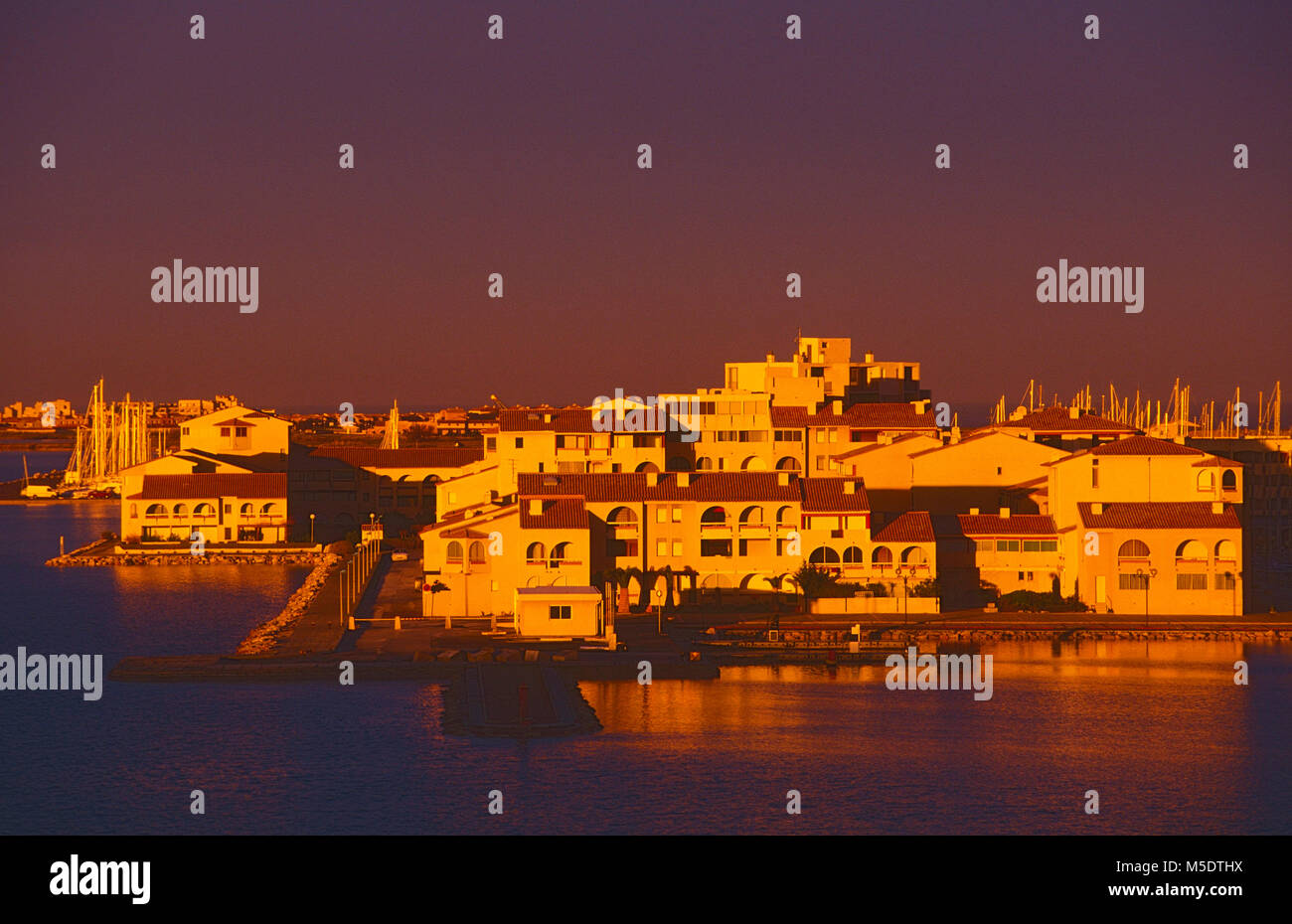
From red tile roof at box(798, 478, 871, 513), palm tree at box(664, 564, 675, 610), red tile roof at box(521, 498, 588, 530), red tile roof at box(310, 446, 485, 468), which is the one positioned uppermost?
red tile roof at box(310, 446, 485, 468)

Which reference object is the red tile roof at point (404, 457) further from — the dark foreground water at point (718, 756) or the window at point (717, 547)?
the dark foreground water at point (718, 756)

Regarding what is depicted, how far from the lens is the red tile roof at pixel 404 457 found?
66.1m

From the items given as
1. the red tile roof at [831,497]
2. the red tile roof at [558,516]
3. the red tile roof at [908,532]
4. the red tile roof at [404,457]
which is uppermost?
the red tile roof at [404,457]

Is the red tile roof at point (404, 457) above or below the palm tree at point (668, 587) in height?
above

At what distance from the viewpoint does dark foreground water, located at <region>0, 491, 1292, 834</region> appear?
25562mm

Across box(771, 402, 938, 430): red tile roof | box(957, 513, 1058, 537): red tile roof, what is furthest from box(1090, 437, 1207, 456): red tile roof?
box(771, 402, 938, 430): red tile roof

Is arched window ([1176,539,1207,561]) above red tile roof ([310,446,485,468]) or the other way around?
the other way around

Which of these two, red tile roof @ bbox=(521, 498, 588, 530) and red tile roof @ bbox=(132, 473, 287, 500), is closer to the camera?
red tile roof @ bbox=(521, 498, 588, 530)

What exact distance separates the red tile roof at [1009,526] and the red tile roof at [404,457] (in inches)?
1011

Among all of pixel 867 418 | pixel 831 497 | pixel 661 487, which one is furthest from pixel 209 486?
pixel 831 497

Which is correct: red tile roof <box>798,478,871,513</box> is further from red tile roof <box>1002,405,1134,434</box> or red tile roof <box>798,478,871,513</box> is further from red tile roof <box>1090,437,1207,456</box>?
red tile roof <box>1002,405,1134,434</box>

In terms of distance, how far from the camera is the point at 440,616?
40.3 meters

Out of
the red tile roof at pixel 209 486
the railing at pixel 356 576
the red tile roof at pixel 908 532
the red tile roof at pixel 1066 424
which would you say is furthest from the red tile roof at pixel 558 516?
the red tile roof at pixel 209 486

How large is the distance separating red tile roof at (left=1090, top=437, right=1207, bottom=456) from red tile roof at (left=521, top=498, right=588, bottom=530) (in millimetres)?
11809
